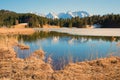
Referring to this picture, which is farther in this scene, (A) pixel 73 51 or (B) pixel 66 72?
(A) pixel 73 51

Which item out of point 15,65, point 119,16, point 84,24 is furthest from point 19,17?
point 15,65

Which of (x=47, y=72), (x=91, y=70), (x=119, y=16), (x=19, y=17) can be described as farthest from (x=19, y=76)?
(x=19, y=17)

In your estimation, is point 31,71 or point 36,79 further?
point 31,71

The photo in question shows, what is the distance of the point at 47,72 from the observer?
12508mm

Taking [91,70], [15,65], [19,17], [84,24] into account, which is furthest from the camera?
[19,17]

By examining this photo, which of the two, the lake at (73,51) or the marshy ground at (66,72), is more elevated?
the marshy ground at (66,72)

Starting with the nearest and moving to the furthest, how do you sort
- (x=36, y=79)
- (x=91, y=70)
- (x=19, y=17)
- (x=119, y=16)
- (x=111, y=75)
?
(x=36, y=79) → (x=111, y=75) → (x=91, y=70) → (x=119, y=16) → (x=19, y=17)

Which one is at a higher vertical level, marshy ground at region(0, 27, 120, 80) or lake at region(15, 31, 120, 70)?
marshy ground at region(0, 27, 120, 80)

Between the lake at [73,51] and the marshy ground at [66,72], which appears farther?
the lake at [73,51]

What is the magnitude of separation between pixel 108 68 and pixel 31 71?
13.8ft

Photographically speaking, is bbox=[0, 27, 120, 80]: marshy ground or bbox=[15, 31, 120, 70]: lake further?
bbox=[15, 31, 120, 70]: lake

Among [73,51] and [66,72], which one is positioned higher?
[66,72]

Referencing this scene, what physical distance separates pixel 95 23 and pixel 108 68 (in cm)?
12244

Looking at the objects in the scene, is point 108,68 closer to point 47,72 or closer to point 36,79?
point 47,72
